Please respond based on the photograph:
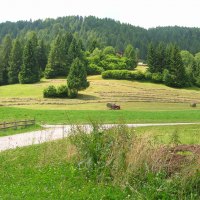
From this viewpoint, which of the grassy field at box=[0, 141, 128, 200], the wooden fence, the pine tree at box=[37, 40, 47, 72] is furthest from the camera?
the pine tree at box=[37, 40, 47, 72]

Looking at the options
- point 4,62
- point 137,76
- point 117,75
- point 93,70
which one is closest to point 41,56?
point 4,62

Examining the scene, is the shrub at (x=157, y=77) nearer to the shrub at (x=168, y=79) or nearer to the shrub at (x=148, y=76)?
the shrub at (x=148, y=76)

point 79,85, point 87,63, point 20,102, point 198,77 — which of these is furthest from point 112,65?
point 20,102

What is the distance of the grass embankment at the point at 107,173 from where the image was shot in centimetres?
1153

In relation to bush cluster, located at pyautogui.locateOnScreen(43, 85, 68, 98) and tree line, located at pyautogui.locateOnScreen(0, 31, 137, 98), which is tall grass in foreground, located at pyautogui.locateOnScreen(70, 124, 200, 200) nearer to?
bush cluster, located at pyautogui.locateOnScreen(43, 85, 68, 98)

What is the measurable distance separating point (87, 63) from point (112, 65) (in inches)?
373

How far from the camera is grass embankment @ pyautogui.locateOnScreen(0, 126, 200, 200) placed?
11531 millimetres

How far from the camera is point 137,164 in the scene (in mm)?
12844

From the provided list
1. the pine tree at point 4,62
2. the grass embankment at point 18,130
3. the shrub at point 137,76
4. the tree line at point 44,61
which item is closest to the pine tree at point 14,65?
A: the tree line at point 44,61

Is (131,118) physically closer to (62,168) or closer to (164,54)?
(62,168)

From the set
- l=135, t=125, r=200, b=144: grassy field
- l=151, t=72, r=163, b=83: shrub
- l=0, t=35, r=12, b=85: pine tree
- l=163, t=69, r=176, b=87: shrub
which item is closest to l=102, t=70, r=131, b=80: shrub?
l=151, t=72, r=163, b=83: shrub

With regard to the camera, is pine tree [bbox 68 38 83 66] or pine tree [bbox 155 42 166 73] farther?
pine tree [bbox 68 38 83 66]

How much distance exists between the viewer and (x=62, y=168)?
584 inches

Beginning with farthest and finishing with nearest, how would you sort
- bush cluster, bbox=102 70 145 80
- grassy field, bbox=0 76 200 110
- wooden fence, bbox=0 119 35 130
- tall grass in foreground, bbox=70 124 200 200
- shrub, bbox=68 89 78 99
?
1. bush cluster, bbox=102 70 145 80
2. shrub, bbox=68 89 78 99
3. grassy field, bbox=0 76 200 110
4. wooden fence, bbox=0 119 35 130
5. tall grass in foreground, bbox=70 124 200 200
